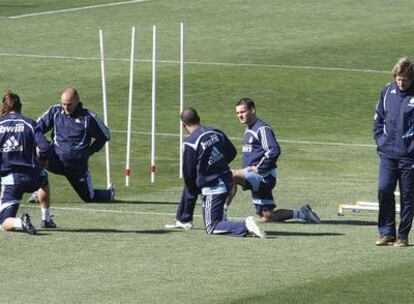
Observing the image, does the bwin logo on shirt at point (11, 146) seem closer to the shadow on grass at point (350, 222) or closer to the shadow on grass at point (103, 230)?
the shadow on grass at point (103, 230)

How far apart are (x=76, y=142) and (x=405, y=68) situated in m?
6.77

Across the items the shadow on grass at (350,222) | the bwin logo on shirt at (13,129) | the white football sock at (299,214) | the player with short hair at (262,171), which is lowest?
the shadow on grass at (350,222)

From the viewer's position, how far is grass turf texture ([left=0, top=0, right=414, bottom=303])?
17.0 m

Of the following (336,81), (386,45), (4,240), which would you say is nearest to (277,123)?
(336,81)

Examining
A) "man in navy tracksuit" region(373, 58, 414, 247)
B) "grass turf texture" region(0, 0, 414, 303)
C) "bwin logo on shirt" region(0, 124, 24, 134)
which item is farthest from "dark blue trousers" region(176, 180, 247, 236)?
"bwin logo on shirt" region(0, 124, 24, 134)

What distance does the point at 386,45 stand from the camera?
1674 inches

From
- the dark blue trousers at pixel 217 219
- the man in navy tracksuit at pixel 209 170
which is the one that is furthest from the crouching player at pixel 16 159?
the dark blue trousers at pixel 217 219

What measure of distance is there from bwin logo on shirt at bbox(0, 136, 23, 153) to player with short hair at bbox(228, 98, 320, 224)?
299cm

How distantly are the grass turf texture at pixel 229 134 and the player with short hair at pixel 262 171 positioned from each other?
312 millimetres

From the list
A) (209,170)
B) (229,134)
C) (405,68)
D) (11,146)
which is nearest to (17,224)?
(11,146)

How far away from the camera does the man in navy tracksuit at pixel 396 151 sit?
18.9 meters

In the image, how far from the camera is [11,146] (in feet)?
66.2

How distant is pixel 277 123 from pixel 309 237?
1297 centimetres

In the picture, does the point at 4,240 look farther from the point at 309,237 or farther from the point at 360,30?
the point at 360,30
